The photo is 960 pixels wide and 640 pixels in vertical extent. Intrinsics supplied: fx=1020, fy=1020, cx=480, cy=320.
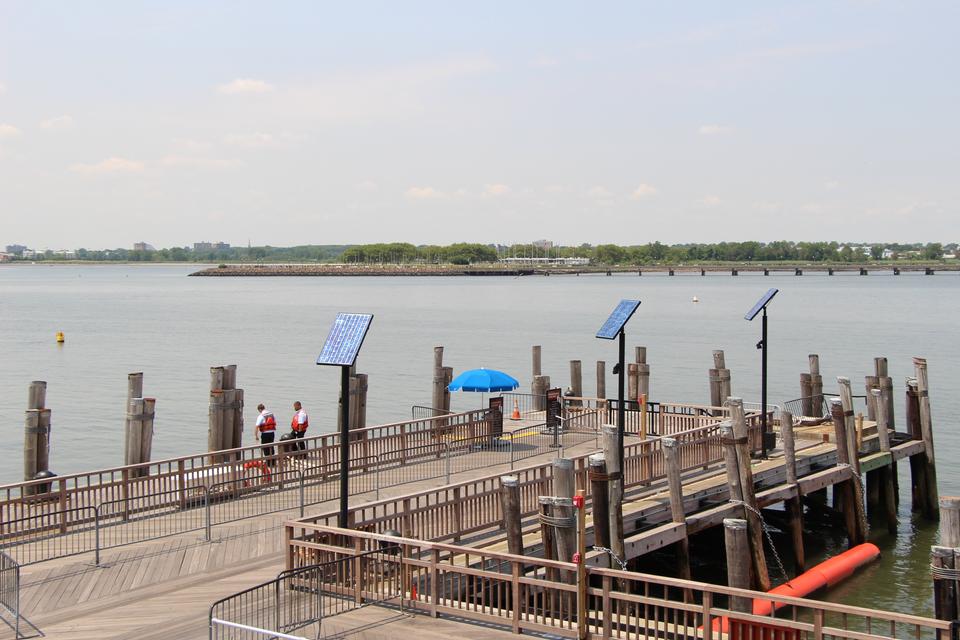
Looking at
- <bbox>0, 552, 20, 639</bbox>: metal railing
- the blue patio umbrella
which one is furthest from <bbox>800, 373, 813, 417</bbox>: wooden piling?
<bbox>0, 552, 20, 639</bbox>: metal railing

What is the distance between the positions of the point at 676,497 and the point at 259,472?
7.96 m

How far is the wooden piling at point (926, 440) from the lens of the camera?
27797 mm

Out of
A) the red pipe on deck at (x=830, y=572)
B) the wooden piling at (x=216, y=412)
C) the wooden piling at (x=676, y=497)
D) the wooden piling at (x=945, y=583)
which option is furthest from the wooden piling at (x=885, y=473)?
the wooden piling at (x=216, y=412)

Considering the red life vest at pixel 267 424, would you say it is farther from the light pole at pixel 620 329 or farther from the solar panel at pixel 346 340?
the solar panel at pixel 346 340

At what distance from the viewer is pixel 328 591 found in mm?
13031

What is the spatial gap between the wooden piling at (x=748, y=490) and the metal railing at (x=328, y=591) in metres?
8.44

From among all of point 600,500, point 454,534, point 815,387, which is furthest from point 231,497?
point 815,387

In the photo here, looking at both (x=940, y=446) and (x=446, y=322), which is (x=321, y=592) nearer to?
(x=940, y=446)

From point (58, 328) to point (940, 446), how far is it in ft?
282

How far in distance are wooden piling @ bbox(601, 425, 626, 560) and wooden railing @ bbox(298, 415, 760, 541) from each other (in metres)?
0.66

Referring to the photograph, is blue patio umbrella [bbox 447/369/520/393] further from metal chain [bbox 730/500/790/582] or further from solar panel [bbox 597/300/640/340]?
solar panel [bbox 597/300/640/340]

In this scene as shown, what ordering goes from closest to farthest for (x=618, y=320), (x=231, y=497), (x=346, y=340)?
(x=346, y=340), (x=618, y=320), (x=231, y=497)

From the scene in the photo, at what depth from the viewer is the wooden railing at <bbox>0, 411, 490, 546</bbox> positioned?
16141mm

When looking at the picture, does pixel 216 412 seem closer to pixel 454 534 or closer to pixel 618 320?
pixel 454 534
